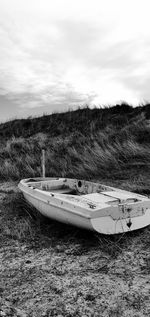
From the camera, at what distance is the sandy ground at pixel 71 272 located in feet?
8.99

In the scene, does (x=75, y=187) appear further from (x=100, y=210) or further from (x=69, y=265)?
(x=69, y=265)

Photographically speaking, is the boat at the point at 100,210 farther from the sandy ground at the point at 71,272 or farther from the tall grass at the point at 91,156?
the tall grass at the point at 91,156

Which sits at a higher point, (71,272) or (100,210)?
(100,210)

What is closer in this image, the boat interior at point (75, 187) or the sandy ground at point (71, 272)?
the sandy ground at point (71, 272)

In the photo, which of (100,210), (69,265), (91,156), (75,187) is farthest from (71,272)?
(91,156)

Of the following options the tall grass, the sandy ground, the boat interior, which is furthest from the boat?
the tall grass

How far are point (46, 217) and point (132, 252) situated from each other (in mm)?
1770

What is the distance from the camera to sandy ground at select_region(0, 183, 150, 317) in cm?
274

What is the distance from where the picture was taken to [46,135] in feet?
51.4

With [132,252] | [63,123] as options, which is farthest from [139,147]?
[63,123]

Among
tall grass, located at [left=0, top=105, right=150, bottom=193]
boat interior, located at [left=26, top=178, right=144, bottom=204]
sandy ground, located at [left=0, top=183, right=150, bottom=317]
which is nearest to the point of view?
sandy ground, located at [left=0, top=183, right=150, bottom=317]

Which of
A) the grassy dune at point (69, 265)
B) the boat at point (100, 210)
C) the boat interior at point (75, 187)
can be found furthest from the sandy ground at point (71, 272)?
the boat interior at point (75, 187)

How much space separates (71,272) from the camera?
3.41 m

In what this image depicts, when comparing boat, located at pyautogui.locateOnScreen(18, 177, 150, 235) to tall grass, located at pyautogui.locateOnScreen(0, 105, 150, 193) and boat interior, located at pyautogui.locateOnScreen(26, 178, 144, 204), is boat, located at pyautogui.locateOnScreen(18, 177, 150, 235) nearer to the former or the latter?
boat interior, located at pyautogui.locateOnScreen(26, 178, 144, 204)
